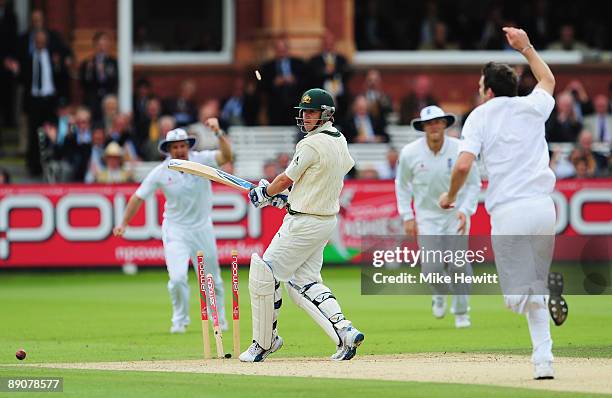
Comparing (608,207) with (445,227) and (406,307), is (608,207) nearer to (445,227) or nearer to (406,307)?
(406,307)

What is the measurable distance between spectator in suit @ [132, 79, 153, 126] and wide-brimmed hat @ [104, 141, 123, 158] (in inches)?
63.5

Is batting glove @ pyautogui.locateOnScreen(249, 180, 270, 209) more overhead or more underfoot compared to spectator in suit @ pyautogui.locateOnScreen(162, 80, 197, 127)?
more overhead

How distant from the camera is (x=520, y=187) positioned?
1135cm

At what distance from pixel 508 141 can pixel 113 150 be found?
14491mm

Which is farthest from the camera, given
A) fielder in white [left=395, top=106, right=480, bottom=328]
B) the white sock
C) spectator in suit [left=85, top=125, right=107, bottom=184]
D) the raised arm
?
spectator in suit [left=85, top=125, right=107, bottom=184]

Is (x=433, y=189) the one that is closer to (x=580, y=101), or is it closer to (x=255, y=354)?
(x=255, y=354)

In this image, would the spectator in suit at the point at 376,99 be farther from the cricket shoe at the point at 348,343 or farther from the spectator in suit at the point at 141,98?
the cricket shoe at the point at 348,343

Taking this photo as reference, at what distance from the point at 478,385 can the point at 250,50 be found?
1935cm

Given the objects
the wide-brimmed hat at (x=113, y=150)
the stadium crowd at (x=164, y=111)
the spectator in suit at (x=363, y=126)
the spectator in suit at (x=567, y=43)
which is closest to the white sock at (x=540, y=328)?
the stadium crowd at (x=164, y=111)

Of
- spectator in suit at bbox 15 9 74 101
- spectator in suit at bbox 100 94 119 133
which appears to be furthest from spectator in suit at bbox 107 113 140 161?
spectator in suit at bbox 15 9 74 101

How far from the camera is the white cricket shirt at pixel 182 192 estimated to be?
1684 cm

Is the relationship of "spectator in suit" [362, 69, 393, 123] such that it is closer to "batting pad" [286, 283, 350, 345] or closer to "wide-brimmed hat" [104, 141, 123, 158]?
"wide-brimmed hat" [104, 141, 123, 158]

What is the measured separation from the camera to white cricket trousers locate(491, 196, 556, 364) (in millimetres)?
11242

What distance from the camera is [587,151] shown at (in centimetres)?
2583
